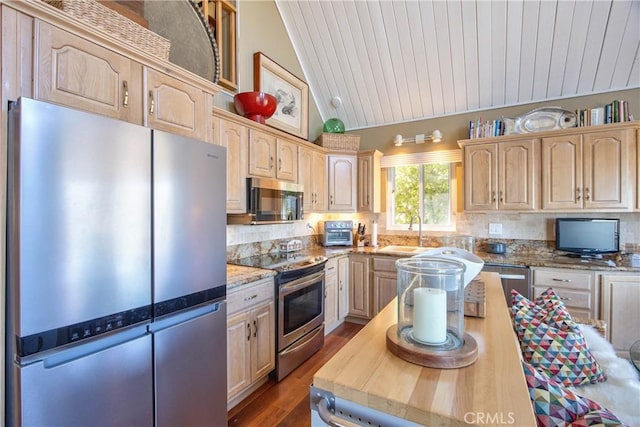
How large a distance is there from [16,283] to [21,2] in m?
1.00

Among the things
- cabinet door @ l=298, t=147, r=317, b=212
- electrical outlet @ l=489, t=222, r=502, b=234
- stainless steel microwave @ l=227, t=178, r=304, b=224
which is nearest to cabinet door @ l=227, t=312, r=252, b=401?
stainless steel microwave @ l=227, t=178, r=304, b=224

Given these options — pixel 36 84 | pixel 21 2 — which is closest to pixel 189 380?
pixel 36 84

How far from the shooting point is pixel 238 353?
1951mm

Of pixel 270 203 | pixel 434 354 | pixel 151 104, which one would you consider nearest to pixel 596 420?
pixel 434 354

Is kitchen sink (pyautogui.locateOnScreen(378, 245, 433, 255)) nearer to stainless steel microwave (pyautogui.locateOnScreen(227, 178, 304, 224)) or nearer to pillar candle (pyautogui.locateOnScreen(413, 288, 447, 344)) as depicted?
stainless steel microwave (pyautogui.locateOnScreen(227, 178, 304, 224))

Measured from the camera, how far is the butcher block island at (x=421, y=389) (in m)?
0.64

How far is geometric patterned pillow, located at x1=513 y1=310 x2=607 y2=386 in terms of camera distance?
4.09ft

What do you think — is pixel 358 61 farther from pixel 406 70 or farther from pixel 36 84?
pixel 36 84

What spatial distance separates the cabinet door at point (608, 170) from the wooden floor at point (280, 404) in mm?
3006

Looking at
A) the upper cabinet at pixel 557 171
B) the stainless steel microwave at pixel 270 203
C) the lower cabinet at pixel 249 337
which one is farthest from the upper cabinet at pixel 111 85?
the upper cabinet at pixel 557 171

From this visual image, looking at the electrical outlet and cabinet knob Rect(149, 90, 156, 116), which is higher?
cabinet knob Rect(149, 90, 156, 116)

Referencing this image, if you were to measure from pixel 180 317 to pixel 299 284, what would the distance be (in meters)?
1.14

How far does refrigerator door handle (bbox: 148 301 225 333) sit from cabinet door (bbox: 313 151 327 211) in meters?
1.98

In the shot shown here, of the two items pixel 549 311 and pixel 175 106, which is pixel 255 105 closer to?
pixel 175 106
